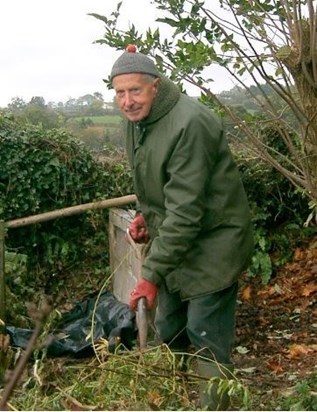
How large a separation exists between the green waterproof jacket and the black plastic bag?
1.74 meters

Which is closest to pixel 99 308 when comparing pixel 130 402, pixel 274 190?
pixel 274 190

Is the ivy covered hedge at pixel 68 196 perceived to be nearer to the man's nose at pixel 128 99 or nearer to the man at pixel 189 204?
the man at pixel 189 204

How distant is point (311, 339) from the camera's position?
6504 millimetres

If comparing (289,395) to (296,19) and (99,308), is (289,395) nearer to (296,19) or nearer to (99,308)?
(296,19)

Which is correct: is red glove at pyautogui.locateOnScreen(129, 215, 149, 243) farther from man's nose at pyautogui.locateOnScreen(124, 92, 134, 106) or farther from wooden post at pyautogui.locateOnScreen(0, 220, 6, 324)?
wooden post at pyautogui.locateOnScreen(0, 220, 6, 324)

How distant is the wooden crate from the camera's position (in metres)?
6.57

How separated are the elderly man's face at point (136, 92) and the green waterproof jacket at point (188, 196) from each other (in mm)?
44

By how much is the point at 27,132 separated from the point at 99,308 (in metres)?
2.51

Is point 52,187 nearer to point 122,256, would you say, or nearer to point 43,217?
point 43,217

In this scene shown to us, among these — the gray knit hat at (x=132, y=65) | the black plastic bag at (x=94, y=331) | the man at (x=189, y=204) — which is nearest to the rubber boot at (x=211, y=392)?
the man at (x=189, y=204)

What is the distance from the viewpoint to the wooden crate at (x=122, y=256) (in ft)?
21.6

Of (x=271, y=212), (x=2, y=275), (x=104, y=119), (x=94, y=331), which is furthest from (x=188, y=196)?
(x=104, y=119)

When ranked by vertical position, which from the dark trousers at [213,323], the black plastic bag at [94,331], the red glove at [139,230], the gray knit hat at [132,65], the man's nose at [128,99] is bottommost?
the black plastic bag at [94,331]

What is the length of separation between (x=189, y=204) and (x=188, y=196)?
35 millimetres
